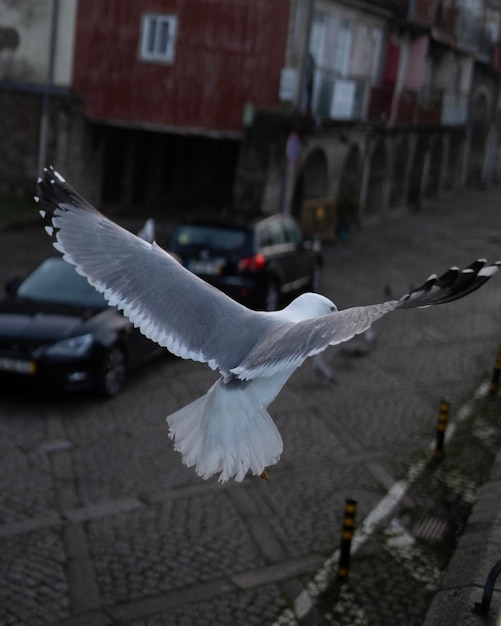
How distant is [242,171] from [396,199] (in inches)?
458

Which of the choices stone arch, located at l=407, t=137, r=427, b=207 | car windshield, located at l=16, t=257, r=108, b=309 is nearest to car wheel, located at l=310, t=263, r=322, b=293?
car windshield, located at l=16, t=257, r=108, b=309

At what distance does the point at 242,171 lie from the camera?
2197 cm

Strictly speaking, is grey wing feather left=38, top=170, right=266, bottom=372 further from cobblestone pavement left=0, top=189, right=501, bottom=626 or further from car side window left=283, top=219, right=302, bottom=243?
car side window left=283, top=219, right=302, bottom=243

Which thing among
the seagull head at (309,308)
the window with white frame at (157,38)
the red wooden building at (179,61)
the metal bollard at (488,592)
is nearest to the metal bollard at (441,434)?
the metal bollard at (488,592)

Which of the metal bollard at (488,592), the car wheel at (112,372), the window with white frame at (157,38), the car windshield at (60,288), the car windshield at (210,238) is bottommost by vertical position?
the car wheel at (112,372)

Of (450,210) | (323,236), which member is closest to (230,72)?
(323,236)

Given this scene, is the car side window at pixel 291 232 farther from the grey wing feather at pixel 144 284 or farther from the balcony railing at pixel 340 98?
the grey wing feather at pixel 144 284

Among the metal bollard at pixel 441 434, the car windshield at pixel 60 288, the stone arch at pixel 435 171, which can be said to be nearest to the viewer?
the metal bollard at pixel 441 434

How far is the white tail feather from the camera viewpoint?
15.6 ft

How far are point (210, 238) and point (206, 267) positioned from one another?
0.56 m

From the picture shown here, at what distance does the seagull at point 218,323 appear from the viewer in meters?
4.70

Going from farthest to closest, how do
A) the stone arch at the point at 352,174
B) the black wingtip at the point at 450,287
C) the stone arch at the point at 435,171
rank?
the stone arch at the point at 435,171 → the stone arch at the point at 352,174 → the black wingtip at the point at 450,287

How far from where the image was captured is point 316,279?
58.0 feet

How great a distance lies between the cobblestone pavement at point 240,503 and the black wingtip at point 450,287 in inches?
120
